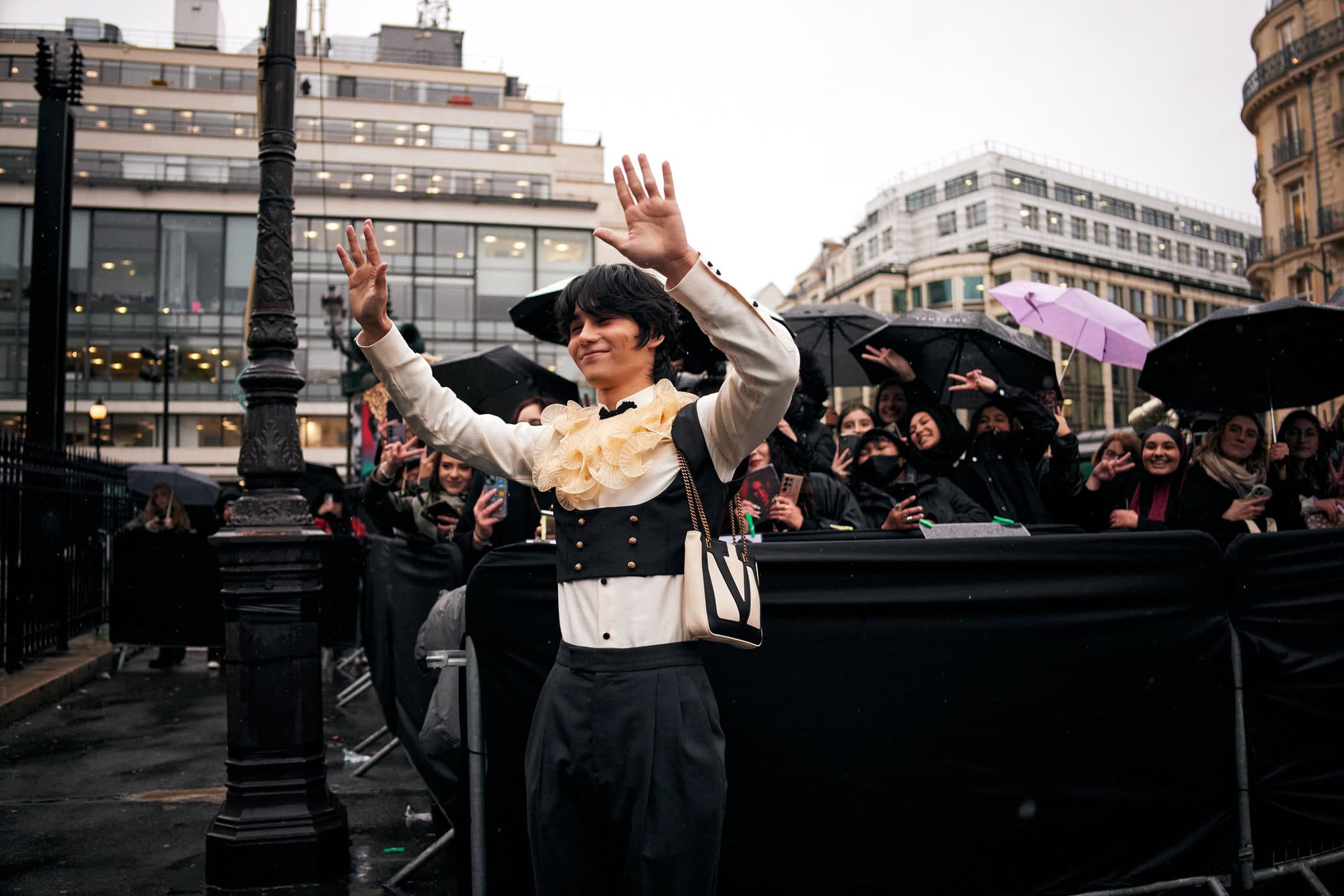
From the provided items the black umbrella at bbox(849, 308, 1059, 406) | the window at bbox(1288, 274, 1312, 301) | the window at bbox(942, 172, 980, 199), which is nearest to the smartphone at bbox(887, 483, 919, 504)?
the black umbrella at bbox(849, 308, 1059, 406)

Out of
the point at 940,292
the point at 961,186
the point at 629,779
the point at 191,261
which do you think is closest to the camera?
the point at 629,779

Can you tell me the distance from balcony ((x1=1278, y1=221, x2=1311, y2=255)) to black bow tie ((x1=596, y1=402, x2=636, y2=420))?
137 feet

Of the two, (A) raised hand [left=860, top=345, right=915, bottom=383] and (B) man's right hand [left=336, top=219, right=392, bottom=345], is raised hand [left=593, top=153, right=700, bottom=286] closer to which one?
(B) man's right hand [left=336, top=219, right=392, bottom=345]

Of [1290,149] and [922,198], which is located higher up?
[922,198]

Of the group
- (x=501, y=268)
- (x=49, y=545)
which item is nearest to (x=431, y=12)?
(x=501, y=268)

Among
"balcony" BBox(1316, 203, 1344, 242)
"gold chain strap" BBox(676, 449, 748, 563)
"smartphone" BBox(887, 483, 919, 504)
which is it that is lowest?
"gold chain strap" BBox(676, 449, 748, 563)

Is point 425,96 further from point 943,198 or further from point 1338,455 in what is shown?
point 1338,455

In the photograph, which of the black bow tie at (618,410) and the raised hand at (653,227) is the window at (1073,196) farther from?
Result: the raised hand at (653,227)

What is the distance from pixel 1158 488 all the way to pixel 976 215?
251 feet

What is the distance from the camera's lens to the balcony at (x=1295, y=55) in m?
35.8

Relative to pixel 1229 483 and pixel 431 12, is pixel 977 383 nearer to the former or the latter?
pixel 1229 483

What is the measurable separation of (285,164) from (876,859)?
428 centimetres

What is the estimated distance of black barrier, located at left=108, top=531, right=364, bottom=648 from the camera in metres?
9.84

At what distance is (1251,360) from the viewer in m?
6.50
